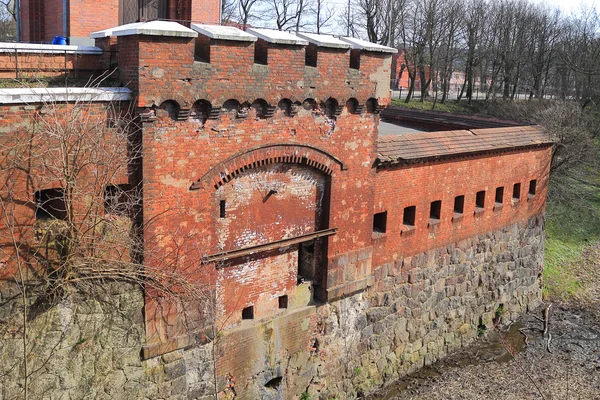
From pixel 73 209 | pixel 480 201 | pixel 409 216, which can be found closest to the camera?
pixel 73 209

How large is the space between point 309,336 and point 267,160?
11.3ft

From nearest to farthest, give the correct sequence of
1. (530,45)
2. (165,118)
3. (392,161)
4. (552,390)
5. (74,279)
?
(74,279) < (165,118) < (392,161) < (552,390) < (530,45)

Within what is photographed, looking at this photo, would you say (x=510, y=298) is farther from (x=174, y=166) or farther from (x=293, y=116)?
(x=174, y=166)

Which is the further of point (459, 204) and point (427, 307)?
point (459, 204)

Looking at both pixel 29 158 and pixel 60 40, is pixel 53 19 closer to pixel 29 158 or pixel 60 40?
pixel 60 40

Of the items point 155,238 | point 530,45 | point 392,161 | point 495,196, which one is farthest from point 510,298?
point 530,45

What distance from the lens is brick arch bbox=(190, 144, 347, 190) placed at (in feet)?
27.9

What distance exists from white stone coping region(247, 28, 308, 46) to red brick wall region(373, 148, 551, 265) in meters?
3.28

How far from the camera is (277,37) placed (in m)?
8.67

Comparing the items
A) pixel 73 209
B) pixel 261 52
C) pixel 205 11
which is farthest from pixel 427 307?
pixel 73 209

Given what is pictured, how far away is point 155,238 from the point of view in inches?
316

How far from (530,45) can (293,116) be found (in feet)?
135

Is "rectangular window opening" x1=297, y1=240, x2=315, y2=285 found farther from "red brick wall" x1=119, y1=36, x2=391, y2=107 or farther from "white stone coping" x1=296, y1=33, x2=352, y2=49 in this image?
"white stone coping" x1=296, y1=33, x2=352, y2=49

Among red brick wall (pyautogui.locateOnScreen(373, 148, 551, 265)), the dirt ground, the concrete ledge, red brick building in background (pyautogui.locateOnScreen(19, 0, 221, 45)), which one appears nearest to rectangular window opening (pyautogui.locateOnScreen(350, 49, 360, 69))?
red brick wall (pyautogui.locateOnScreen(373, 148, 551, 265))
